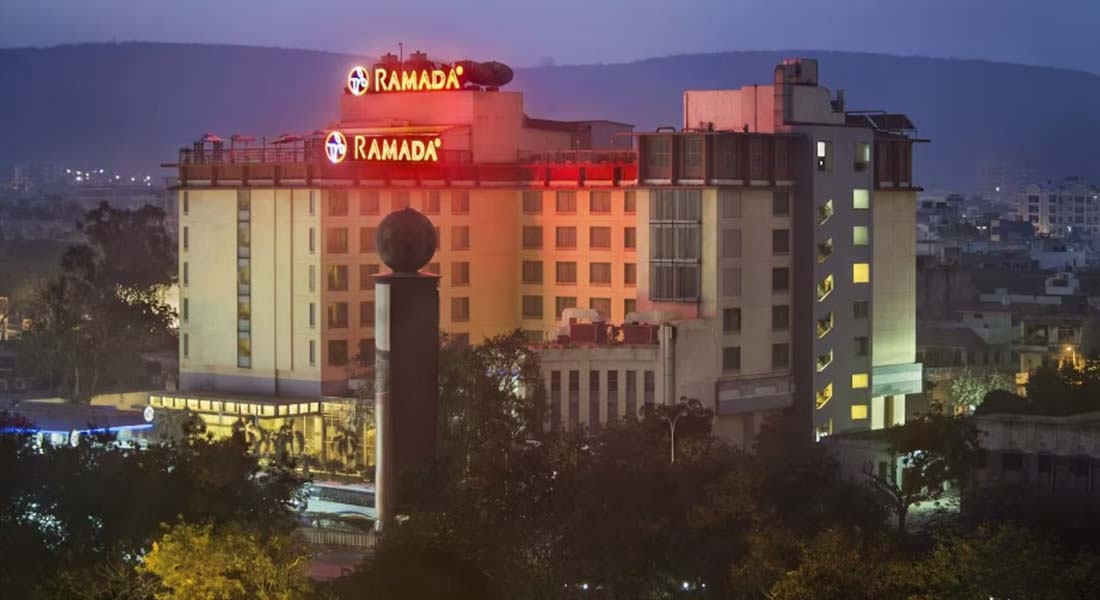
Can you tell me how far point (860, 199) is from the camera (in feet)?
296

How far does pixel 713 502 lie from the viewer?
5291cm

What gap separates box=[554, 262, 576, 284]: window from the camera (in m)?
91.7

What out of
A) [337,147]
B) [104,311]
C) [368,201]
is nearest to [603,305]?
[368,201]

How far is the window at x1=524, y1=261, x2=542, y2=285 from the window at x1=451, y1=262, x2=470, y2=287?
8.74 ft

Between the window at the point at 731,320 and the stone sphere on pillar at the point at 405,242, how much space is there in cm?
3216

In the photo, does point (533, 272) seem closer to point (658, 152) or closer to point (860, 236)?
point (658, 152)

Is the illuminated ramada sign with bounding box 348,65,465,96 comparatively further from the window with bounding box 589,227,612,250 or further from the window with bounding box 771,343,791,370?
the window with bounding box 771,343,791,370

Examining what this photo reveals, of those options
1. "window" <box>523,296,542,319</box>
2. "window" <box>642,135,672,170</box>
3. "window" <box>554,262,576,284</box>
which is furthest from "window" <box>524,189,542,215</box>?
"window" <box>642,135,672,170</box>

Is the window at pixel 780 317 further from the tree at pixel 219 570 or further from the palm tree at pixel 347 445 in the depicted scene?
the tree at pixel 219 570

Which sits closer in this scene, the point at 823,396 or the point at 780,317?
the point at 780,317

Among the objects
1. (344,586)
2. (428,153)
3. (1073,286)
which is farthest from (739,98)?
(1073,286)

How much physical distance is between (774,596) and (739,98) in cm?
4450

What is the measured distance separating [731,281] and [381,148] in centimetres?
1405

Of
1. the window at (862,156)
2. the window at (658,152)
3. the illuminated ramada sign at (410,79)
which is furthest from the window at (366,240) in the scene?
the window at (862,156)
